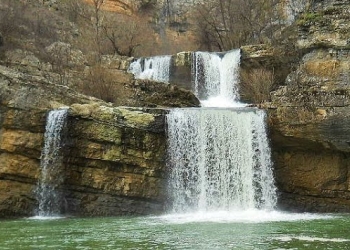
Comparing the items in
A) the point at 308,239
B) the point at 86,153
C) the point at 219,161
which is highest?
the point at 86,153

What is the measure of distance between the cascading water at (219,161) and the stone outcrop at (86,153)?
2.39 ft

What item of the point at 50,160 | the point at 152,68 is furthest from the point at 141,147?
the point at 152,68

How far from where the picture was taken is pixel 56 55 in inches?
1157

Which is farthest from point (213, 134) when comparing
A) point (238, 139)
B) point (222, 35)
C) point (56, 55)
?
point (222, 35)

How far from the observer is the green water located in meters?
11.2

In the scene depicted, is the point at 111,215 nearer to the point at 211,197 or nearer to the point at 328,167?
the point at 211,197

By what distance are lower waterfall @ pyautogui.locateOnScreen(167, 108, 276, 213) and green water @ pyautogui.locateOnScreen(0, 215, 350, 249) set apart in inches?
97.6

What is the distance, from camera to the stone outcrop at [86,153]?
18969mm

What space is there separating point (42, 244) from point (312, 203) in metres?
12.9

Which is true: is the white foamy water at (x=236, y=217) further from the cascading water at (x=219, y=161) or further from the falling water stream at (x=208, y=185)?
the cascading water at (x=219, y=161)

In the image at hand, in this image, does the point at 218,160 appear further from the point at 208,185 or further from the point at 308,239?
the point at 308,239

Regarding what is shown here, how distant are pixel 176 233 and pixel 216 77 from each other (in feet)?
58.8

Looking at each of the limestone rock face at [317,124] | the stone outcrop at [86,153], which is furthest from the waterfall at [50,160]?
the limestone rock face at [317,124]

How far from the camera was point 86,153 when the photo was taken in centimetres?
1942
